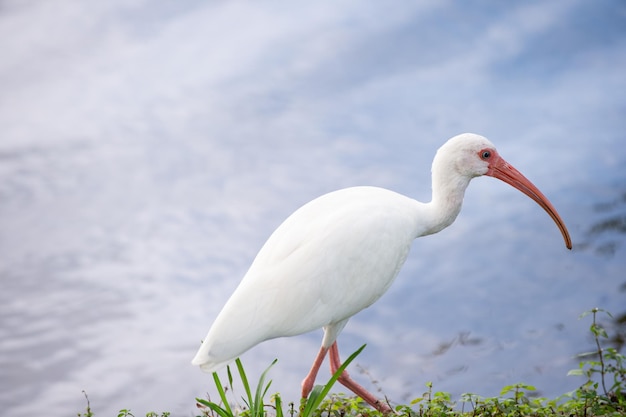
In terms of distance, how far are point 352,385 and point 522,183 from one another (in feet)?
6.73

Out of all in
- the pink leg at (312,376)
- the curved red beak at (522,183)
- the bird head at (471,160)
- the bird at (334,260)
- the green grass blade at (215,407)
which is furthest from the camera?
the curved red beak at (522,183)

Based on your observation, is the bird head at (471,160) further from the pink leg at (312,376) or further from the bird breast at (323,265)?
the pink leg at (312,376)

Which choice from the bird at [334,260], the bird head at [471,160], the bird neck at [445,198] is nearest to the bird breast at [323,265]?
the bird at [334,260]

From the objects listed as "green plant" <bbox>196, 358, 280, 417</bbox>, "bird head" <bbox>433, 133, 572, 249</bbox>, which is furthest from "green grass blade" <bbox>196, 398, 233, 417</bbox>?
"bird head" <bbox>433, 133, 572, 249</bbox>

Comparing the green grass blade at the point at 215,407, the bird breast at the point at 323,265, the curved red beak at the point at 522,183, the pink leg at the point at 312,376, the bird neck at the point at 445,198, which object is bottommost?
the green grass blade at the point at 215,407

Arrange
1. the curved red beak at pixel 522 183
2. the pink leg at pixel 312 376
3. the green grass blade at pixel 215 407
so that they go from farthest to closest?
the curved red beak at pixel 522 183, the pink leg at pixel 312 376, the green grass blade at pixel 215 407

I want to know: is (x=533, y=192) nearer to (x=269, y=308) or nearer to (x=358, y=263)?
(x=358, y=263)

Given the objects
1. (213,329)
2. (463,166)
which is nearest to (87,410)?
(213,329)

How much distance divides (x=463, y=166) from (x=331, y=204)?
1067 mm

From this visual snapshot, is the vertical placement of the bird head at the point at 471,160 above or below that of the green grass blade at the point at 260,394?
above

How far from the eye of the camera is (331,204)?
22.8 ft

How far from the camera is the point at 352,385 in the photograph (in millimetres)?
7320

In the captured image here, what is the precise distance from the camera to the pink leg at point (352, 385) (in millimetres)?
7273

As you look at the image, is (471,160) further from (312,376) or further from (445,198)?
(312,376)
